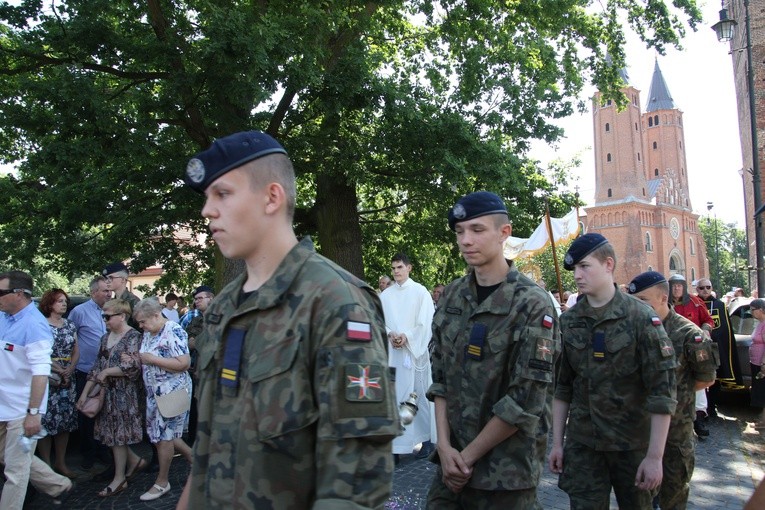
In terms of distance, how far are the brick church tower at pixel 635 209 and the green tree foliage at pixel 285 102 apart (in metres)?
73.3

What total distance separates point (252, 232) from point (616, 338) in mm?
2604

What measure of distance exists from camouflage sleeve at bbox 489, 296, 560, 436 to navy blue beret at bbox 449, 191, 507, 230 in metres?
0.51

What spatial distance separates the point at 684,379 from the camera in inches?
217

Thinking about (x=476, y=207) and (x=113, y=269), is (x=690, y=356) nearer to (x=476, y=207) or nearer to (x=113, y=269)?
(x=476, y=207)

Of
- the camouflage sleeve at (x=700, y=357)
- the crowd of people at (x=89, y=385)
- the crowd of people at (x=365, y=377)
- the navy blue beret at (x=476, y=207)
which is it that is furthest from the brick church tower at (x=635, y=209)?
the navy blue beret at (x=476, y=207)

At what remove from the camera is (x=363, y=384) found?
5.34 feet

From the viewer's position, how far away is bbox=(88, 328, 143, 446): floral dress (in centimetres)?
657

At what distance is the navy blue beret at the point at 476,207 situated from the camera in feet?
9.91

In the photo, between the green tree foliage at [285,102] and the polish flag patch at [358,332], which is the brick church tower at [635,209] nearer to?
the green tree foliage at [285,102]

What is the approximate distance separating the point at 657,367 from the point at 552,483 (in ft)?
11.3

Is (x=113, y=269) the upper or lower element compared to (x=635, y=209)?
lower

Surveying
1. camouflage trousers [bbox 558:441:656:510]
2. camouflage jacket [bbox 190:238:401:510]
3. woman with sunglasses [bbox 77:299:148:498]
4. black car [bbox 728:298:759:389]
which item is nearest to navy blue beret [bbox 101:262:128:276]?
woman with sunglasses [bbox 77:299:148:498]

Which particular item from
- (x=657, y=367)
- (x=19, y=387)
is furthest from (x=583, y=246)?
(x=19, y=387)

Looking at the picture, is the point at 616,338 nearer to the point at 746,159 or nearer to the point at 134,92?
the point at 134,92
